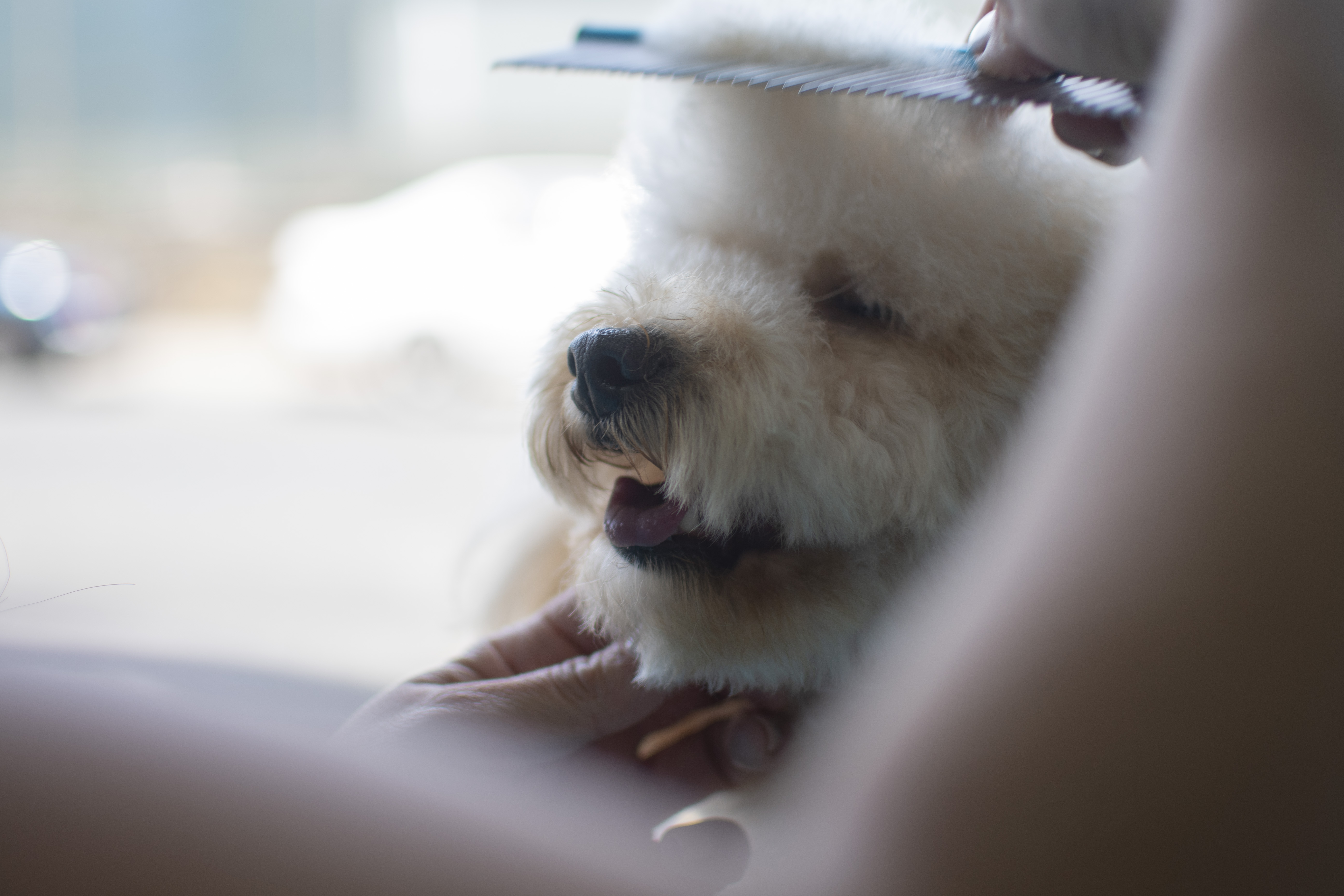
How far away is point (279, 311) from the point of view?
12.4 feet

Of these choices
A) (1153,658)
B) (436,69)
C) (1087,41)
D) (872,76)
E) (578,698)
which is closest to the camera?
(1153,658)

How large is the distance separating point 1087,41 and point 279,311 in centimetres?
382

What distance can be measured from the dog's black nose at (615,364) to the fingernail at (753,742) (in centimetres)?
31

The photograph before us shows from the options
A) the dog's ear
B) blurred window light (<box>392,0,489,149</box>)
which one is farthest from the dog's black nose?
blurred window light (<box>392,0,489,149</box>)

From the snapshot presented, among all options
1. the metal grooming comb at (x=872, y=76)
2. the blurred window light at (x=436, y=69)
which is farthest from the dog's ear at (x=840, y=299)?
the blurred window light at (x=436, y=69)

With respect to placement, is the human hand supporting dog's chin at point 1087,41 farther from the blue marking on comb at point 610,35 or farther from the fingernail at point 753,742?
the fingernail at point 753,742

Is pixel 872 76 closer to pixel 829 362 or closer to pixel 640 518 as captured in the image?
pixel 829 362

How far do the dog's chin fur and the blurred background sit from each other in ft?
0.68

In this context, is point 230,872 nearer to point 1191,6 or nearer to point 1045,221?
point 1191,6

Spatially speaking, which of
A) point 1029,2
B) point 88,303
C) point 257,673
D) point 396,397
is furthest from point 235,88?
point 1029,2

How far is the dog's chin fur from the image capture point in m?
0.60

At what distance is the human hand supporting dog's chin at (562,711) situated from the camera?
651 mm

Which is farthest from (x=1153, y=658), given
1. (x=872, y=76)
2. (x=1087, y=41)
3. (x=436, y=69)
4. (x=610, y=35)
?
(x=436, y=69)

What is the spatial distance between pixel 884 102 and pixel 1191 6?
1.24 ft
